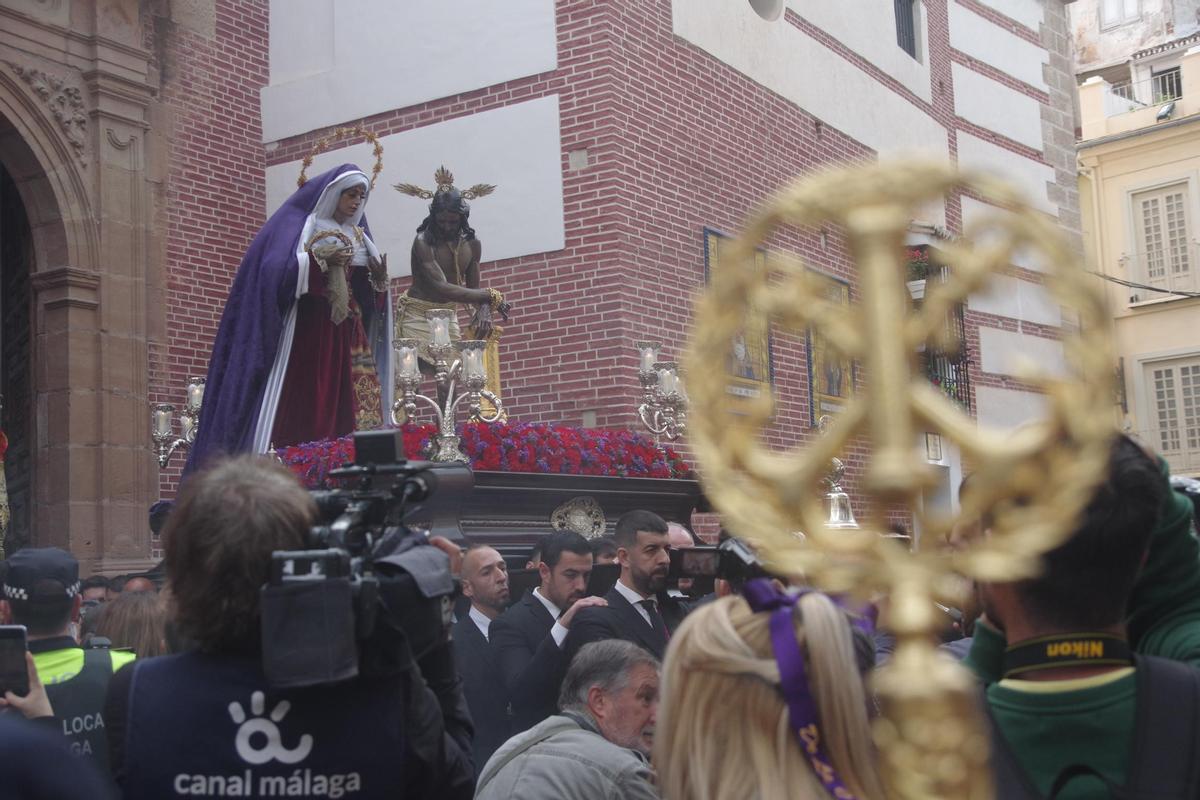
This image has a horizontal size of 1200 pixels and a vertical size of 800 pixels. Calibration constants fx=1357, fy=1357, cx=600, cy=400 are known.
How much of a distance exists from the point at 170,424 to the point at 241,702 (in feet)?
30.8

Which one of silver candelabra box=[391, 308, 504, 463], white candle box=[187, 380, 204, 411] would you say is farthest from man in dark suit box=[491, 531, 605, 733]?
white candle box=[187, 380, 204, 411]

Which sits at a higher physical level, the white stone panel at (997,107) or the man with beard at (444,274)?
the white stone panel at (997,107)

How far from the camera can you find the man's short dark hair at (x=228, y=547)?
2273 mm

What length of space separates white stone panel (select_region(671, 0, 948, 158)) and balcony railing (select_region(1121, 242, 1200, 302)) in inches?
475

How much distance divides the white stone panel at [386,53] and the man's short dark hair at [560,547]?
7.22m

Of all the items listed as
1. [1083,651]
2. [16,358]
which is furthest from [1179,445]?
[1083,651]

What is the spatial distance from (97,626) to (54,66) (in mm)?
8442

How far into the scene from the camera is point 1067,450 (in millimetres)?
1224

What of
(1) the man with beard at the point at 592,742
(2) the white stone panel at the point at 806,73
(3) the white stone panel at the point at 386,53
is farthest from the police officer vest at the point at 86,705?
(2) the white stone panel at the point at 806,73

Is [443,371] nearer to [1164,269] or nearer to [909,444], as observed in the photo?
[909,444]

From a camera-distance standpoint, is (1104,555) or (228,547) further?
(228,547)

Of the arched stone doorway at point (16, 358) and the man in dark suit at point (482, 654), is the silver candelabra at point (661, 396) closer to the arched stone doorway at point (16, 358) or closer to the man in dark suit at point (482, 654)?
the man in dark suit at point (482, 654)

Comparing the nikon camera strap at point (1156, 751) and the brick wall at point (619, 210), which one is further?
the brick wall at point (619, 210)

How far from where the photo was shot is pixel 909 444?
123cm
